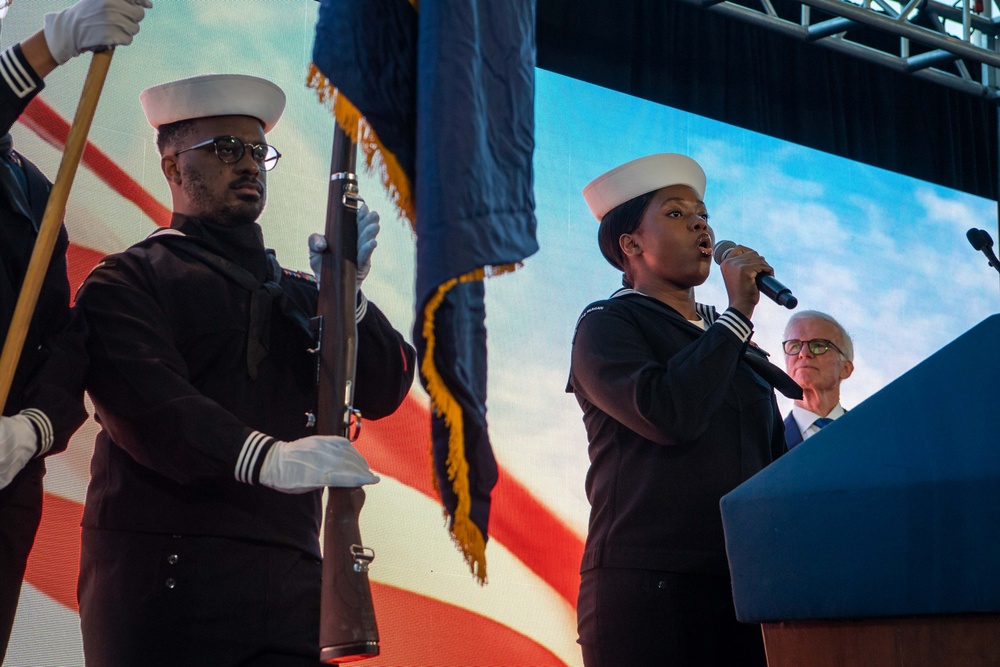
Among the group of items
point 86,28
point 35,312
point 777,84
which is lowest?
point 35,312

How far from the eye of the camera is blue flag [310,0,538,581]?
1.93 meters

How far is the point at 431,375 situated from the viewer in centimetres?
192

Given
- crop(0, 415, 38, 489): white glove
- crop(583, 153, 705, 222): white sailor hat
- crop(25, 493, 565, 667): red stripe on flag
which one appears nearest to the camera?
crop(0, 415, 38, 489): white glove

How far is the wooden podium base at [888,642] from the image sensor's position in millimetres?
1562

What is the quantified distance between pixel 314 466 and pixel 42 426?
0.51m

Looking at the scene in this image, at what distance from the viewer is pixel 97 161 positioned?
3.84 meters

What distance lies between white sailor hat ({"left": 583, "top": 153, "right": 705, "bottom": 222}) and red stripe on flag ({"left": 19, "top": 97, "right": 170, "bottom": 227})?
56.4 inches

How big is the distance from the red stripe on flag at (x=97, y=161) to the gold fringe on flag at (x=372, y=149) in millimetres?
1849

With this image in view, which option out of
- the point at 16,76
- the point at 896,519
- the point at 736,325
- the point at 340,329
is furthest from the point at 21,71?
the point at 896,519

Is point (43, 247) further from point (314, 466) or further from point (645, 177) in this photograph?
point (645, 177)

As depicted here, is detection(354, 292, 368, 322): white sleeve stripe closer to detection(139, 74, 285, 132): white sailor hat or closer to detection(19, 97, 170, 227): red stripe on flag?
detection(139, 74, 285, 132): white sailor hat

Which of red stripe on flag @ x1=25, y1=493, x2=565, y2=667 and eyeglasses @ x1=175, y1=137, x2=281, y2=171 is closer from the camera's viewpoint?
eyeglasses @ x1=175, y1=137, x2=281, y2=171

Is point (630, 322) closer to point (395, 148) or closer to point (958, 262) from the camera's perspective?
point (395, 148)

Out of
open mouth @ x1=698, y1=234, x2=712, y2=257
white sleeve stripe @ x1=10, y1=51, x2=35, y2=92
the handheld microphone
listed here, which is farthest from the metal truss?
white sleeve stripe @ x1=10, y1=51, x2=35, y2=92
